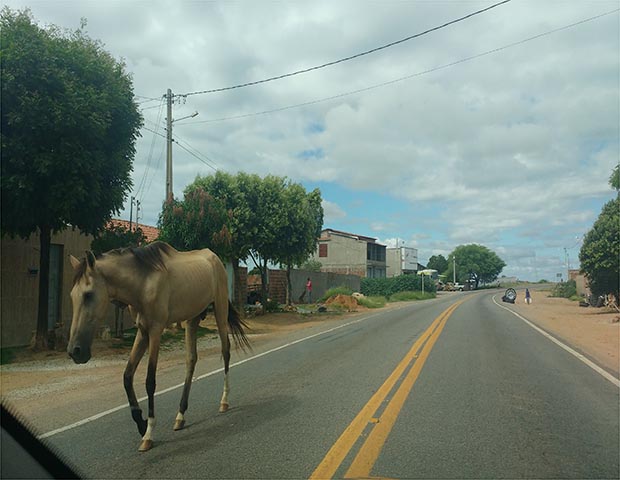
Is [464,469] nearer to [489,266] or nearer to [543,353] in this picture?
[543,353]

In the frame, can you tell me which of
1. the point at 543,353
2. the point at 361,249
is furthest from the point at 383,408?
the point at 361,249

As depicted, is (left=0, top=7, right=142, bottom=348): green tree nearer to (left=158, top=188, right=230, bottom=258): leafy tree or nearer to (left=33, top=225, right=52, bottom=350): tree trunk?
(left=33, top=225, right=52, bottom=350): tree trunk

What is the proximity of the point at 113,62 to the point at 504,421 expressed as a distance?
11.4 meters

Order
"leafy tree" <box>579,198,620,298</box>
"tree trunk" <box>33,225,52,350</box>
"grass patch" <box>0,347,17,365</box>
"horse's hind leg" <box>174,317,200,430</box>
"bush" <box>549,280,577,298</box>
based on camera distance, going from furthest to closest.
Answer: "bush" <box>549,280,577,298</box>
"leafy tree" <box>579,198,620,298</box>
"tree trunk" <box>33,225,52,350</box>
"grass patch" <box>0,347,17,365</box>
"horse's hind leg" <box>174,317,200,430</box>

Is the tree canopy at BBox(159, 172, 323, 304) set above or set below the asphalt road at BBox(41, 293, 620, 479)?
above

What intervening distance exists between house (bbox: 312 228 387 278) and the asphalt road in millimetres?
56702

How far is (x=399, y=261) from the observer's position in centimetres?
8694

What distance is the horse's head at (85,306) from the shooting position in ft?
13.8

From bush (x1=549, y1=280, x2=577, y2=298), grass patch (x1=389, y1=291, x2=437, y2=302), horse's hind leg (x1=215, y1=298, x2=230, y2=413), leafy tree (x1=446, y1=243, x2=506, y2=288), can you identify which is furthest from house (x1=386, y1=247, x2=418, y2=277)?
horse's hind leg (x1=215, y1=298, x2=230, y2=413)

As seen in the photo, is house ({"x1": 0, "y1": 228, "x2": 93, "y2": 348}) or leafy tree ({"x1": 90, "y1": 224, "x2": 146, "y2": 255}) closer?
leafy tree ({"x1": 90, "y1": 224, "x2": 146, "y2": 255})

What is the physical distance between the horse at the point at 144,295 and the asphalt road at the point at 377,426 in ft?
1.92

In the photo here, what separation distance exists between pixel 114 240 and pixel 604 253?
77.6 feet

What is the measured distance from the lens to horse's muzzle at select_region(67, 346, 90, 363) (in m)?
4.18

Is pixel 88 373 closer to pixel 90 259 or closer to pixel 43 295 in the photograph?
pixel 43 295
